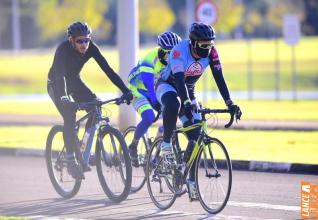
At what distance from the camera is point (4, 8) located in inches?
3300

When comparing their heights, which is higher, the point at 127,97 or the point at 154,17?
the point at 154,17

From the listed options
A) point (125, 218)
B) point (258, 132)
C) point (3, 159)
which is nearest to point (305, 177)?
point (125, 218)

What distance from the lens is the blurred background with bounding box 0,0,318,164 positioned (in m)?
18.3

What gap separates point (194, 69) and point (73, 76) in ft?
6.10

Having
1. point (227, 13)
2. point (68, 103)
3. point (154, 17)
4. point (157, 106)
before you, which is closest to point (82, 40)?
point (68, 103)

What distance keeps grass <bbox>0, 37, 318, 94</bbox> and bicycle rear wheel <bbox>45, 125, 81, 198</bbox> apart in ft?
101

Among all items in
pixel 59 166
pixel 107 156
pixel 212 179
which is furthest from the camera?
pixel 59 166

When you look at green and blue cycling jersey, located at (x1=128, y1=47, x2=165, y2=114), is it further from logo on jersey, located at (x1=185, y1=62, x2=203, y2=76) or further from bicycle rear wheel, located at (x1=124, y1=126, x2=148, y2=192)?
logo on jersey, located at (x1=185, y1=62, x2=203, y2=76)

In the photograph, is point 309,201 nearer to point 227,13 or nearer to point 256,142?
point 256,142

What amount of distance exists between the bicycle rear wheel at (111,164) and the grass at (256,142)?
376cm

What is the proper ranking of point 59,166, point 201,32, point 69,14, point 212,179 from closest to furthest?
point 201,32 → point 212,179 → point 59,166 → point 69,14

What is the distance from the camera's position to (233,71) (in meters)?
50.0

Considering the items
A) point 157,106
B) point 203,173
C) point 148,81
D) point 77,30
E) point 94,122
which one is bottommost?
point 203,173

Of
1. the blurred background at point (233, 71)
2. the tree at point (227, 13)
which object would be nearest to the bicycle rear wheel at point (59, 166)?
the blurred background at point (233, 71)
